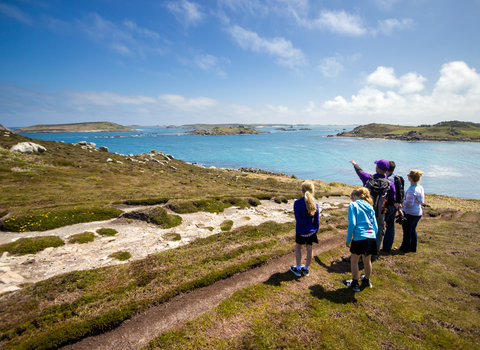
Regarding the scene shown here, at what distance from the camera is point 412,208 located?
9812 mm

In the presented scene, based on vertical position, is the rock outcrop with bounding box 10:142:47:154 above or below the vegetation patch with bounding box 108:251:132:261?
above

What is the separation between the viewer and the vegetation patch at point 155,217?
13.9m

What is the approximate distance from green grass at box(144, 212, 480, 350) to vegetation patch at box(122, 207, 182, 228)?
8.28 m

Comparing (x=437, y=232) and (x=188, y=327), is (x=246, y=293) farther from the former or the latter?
(x=437, y=232)

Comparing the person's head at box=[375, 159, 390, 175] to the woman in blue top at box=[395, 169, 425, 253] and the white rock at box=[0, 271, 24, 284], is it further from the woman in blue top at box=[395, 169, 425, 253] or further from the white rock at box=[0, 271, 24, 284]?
the white rock at box=[0, 271, 24, 284]

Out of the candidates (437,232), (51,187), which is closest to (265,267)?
(437,232)

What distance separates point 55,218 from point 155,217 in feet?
19.0

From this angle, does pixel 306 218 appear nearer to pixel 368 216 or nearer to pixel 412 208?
pixel 368 216

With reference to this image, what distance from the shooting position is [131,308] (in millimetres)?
6594

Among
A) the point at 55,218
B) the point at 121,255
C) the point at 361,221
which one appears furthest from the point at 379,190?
the point at 55,218

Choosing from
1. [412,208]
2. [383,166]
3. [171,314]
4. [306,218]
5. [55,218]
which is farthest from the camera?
[55,218]

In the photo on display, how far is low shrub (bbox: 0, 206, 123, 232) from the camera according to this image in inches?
452

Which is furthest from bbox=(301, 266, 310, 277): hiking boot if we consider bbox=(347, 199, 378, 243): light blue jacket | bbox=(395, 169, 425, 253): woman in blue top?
bbox=(395, 169, 425, 253): woman in blue top

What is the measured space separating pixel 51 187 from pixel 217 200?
58.7ft
